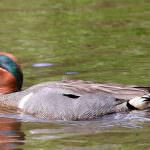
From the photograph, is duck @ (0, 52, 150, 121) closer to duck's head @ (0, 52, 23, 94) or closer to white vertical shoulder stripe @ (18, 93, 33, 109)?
white vertical shoulder stripe @ (18, 93, 33, 109)

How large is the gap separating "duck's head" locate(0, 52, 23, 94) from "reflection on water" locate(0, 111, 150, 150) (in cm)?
55

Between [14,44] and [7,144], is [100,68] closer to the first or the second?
[14,44]

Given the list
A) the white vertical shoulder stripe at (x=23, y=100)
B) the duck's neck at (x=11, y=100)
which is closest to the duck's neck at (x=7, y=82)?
the duck's neck at (x=11, y=100)

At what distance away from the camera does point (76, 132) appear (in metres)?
10.9

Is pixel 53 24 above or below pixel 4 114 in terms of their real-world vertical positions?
above

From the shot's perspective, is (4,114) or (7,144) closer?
(7,144)

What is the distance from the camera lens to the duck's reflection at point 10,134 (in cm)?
1041

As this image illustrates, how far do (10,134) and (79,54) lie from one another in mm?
4837

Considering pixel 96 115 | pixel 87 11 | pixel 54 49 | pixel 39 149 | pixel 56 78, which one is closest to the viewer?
pixel 39 149

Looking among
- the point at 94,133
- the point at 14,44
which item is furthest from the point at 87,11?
the point at 94,133

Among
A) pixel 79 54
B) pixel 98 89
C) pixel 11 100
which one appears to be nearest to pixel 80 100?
pixel 98 89

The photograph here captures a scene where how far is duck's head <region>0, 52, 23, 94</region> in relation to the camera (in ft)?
40.3

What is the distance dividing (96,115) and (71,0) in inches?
404

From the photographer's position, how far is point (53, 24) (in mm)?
18734
